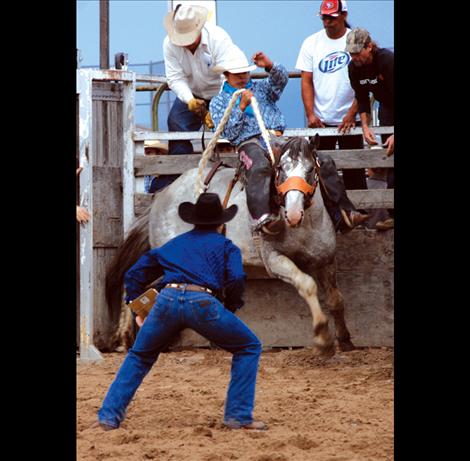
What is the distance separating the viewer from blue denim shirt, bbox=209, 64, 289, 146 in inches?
368

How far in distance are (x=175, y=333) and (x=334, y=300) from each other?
327 centimetres

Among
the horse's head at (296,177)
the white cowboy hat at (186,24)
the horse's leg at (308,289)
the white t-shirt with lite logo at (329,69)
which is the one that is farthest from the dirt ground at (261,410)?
the white cowboy hat at (186,24)

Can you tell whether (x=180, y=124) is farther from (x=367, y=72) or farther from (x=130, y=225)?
(x=367, y=72)

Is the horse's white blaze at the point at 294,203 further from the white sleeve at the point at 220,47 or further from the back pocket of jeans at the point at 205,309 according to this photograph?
the back pocket of jeans at the point at 205,309

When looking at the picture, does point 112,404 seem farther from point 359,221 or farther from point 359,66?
point 359,66

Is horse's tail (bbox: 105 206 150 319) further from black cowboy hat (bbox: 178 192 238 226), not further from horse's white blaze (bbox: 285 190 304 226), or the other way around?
black cowboy hat (bbox: 178 192 238 226)

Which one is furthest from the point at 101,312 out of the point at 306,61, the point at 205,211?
the point at 205,211

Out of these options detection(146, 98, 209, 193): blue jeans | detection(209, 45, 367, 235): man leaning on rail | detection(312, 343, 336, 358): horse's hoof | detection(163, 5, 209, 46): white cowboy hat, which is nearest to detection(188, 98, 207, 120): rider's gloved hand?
detection(146, 98, 209, 193): blue jeans

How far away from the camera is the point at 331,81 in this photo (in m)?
9.77

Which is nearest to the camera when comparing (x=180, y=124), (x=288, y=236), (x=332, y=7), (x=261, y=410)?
(x=261, y=410)

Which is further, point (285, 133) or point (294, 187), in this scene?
point (285, 133)
